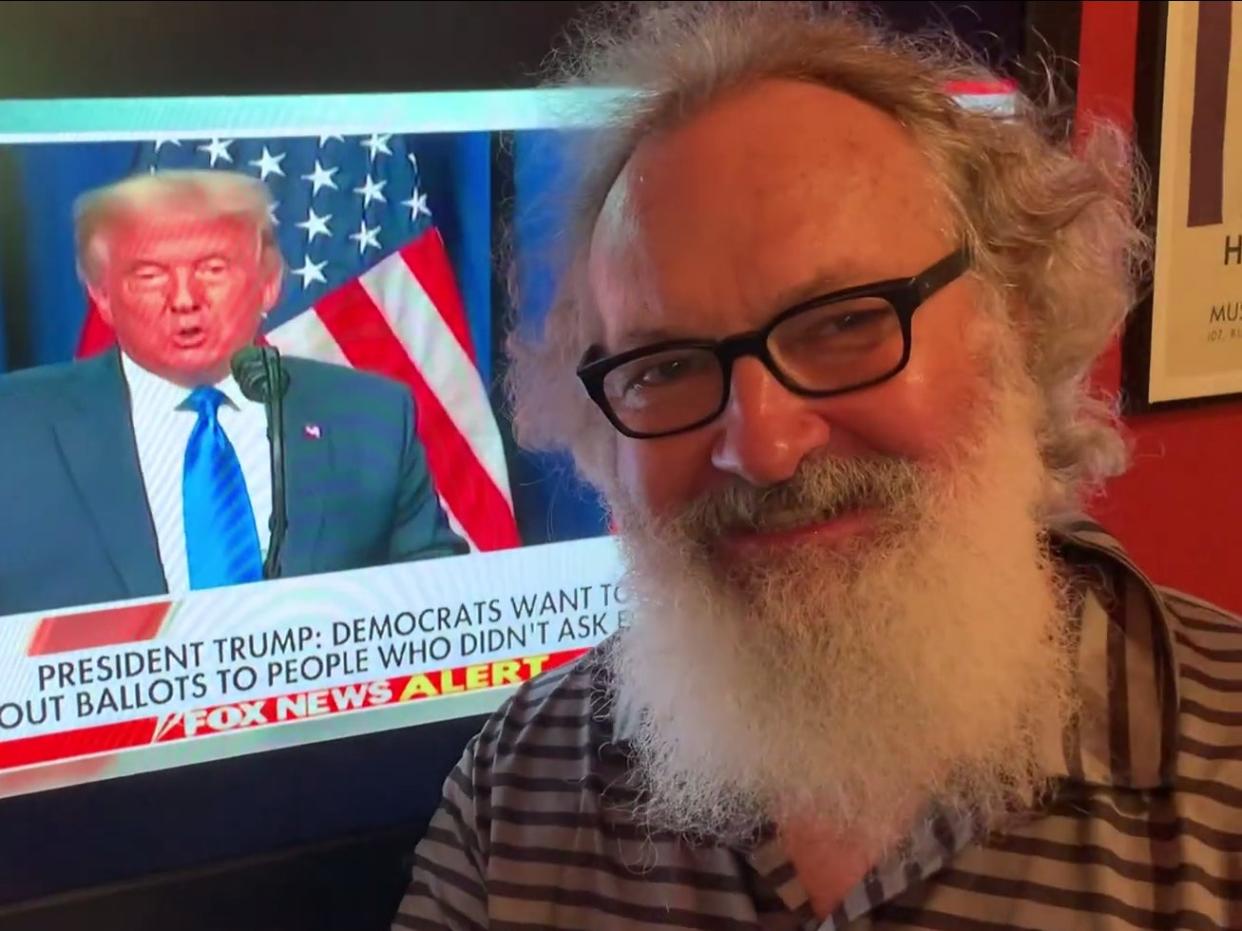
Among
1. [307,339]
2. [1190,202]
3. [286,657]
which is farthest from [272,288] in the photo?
[1190,202]

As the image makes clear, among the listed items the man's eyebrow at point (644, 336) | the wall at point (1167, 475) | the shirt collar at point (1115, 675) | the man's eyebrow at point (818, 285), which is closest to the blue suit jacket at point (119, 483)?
the man's eyebrow at point (644, 336)

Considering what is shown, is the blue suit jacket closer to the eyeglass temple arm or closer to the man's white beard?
the man's white beard

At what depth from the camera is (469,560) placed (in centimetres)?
141

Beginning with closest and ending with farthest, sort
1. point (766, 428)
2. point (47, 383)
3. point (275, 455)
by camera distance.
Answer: point (766, 428)
point (47, 383)
point (275, 455)

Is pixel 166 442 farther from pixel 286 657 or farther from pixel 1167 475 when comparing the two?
pixel 1167 475

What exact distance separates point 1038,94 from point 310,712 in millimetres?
1157

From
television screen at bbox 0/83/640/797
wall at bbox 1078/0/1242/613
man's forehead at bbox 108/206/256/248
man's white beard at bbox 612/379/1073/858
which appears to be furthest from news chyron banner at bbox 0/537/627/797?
wall at bbox 1078/0/1242/613

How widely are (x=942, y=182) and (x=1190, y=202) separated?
0.63m

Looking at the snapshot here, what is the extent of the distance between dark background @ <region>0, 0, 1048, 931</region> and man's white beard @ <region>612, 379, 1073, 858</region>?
1.51 ft

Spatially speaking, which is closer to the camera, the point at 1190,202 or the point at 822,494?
the point at 822,494

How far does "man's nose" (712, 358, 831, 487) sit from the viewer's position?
97cm

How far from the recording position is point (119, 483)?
123cm

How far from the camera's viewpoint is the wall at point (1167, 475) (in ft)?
4.93

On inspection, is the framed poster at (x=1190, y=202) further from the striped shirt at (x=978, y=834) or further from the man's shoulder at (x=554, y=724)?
the man's shoulder at (x=554, y=724)
